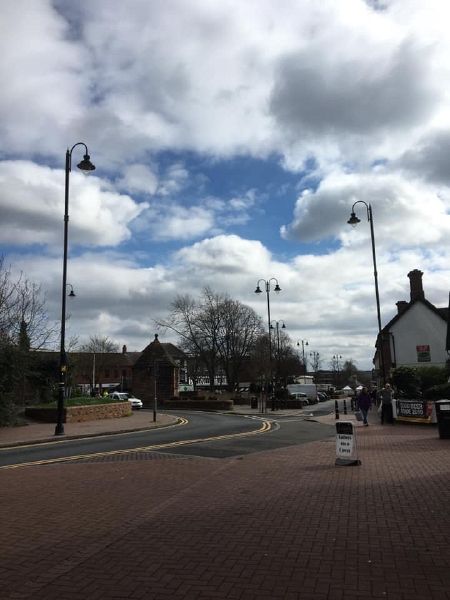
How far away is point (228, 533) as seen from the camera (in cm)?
660

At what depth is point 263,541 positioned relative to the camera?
20.4 feet

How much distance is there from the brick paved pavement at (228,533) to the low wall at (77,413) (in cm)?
1670

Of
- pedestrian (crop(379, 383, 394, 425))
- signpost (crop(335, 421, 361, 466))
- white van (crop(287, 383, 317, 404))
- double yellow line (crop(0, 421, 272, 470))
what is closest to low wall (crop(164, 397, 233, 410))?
white van (crop(287, 383, 317, 404))

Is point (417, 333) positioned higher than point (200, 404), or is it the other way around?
point (417, 333)

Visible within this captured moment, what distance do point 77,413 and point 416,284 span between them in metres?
32.6

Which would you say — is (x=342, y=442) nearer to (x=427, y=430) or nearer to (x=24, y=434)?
(x=427, y=430)

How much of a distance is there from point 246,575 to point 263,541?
1.14 meters

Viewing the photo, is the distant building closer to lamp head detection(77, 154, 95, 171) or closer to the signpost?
lamp head detection(77, 154, 95, 171)

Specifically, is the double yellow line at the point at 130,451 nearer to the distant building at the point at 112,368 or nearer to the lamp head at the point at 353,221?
the lamp head at the point at 353,221

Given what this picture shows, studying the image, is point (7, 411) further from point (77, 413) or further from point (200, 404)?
point (200, 404)

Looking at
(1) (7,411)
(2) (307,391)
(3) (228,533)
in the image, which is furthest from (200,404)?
(3) (228,533)

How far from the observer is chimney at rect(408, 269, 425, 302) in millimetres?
48344

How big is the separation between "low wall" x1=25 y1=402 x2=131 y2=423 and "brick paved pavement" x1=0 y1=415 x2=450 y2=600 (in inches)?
657

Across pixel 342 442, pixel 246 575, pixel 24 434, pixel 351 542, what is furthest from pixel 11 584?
pixel 24 434
